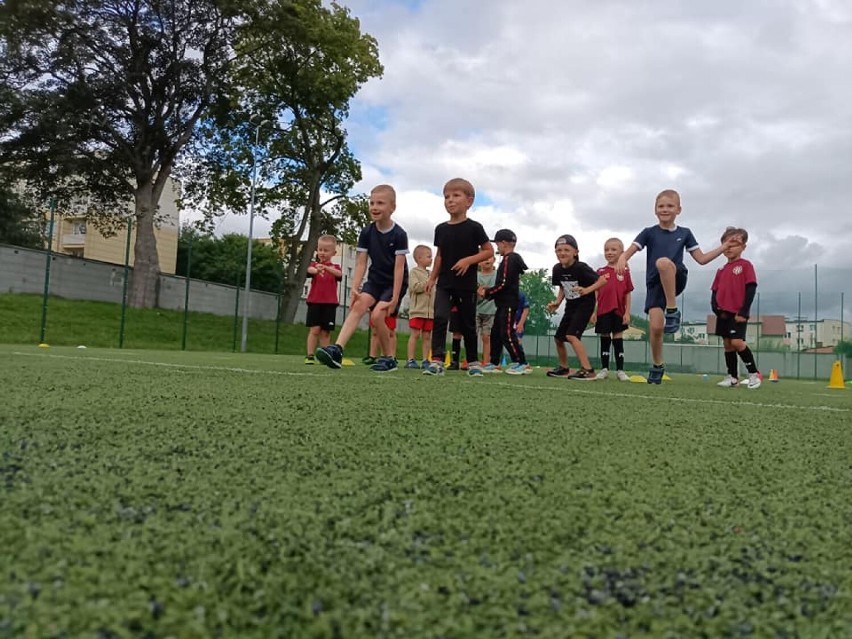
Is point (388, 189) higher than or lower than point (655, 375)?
higher

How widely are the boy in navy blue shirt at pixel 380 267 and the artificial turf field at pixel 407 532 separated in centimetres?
389

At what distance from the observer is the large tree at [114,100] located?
71.8 feet

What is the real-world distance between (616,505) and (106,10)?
2639 centimetres

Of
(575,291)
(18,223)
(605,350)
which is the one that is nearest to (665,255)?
(575,291)

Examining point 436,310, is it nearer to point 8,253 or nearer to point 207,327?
point 207,327

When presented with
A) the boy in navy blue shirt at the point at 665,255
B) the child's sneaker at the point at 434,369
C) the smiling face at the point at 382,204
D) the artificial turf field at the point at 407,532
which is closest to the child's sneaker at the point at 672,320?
the boy in navy blue shirt at the point at 665,255

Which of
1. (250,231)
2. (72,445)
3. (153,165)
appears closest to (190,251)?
(250,231)

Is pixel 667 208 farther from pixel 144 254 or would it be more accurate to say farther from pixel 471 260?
pixel 144 254

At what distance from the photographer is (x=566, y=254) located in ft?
25.4

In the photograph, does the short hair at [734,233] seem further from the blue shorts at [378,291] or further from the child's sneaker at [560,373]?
the blue shorts at [378,291]

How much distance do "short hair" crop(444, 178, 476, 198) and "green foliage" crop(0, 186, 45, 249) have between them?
15.5 meters

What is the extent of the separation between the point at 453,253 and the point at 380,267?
0.71 m

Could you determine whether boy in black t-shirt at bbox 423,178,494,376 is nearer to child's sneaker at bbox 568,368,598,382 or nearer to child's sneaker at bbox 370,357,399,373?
child's sneaker at bbox 370,357,399,373

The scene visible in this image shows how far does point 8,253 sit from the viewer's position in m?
21.5
